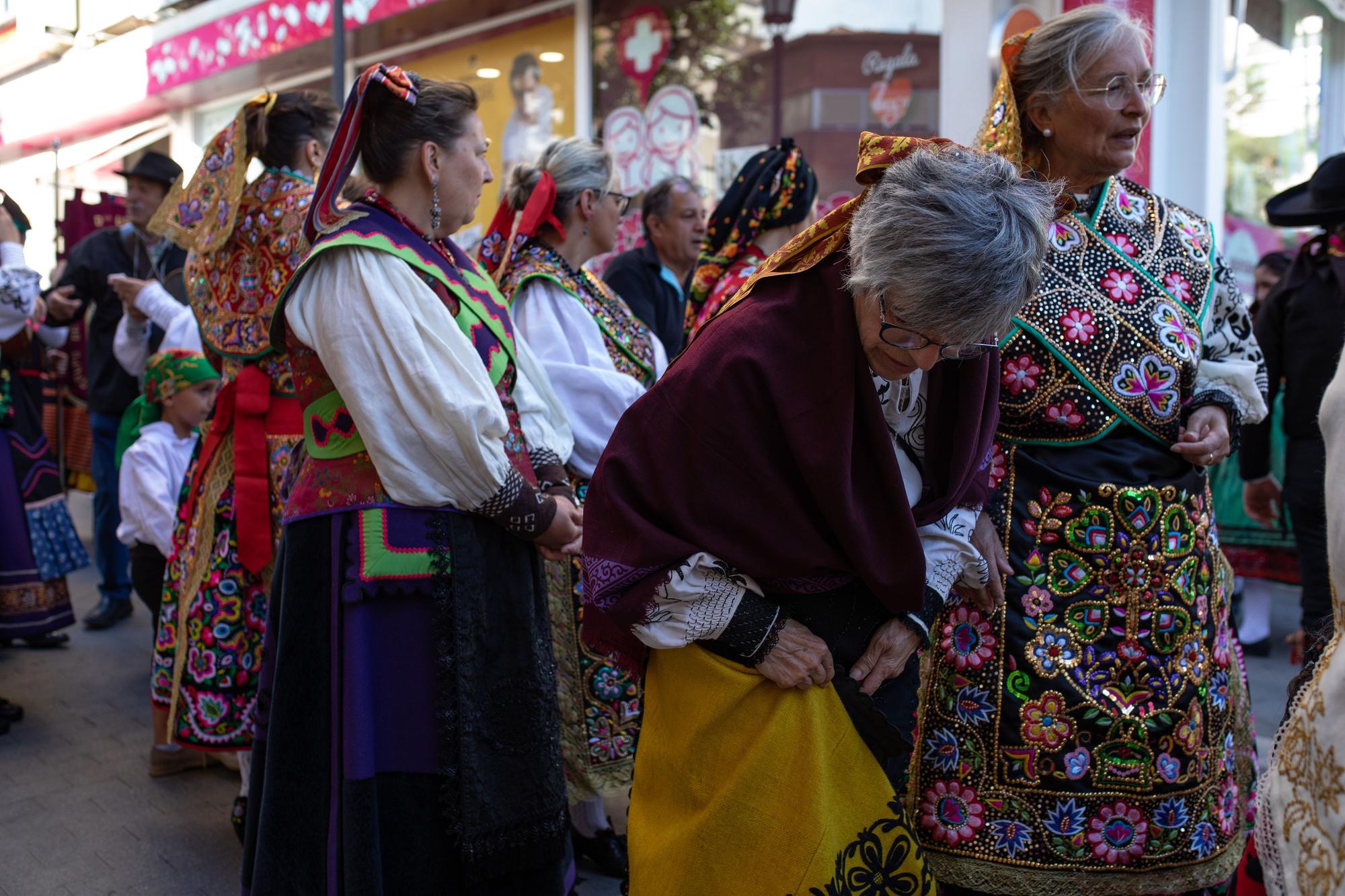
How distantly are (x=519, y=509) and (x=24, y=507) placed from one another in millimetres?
3263

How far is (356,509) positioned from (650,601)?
2.88 ft

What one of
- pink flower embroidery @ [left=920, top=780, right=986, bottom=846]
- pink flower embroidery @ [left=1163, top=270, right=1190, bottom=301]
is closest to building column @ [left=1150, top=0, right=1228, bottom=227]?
pink flower embroidery @ [left=1163, top=270, right=1190, bottom=301]

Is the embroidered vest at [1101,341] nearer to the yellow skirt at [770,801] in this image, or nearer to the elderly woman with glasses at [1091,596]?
the elderly woman with glasses at [1091,596]

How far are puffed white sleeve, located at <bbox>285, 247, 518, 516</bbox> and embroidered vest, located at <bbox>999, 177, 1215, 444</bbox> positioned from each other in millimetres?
1115

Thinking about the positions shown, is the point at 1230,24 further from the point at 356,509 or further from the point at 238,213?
the point at 356,509

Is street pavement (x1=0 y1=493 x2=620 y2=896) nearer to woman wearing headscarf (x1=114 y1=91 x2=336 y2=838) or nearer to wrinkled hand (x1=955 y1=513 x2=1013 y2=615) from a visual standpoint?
woman wearing headscarf (x1=114 y1=91 x2=336 y2=838)

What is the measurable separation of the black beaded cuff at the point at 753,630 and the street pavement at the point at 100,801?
1719mm

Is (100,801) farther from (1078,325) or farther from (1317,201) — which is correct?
(1317,201)

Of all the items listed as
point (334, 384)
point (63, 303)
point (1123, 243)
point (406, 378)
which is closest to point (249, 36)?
point (63, 303)

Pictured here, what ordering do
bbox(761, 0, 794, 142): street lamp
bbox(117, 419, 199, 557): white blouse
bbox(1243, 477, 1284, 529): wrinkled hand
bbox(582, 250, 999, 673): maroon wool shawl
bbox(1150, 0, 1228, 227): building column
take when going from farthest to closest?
bbox(761, 0, 794, 142): street lamp
bbox(1150, 0, 1228, 227): building column
bbox(1243, 477, 1284, 529): wrinkled hand
bbox(117, 419, 199, 557): white blouse
bbox(582, 250, 999, 673): maroon wool shawl

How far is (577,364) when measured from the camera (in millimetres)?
3420

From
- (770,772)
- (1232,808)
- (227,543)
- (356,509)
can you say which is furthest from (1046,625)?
(227,543)

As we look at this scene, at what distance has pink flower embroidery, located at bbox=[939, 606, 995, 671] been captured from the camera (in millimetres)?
2441

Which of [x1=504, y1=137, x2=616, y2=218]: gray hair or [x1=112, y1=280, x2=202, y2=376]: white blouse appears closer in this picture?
[x1=504, y1=137, x2=616, y2=218]: gray hair
